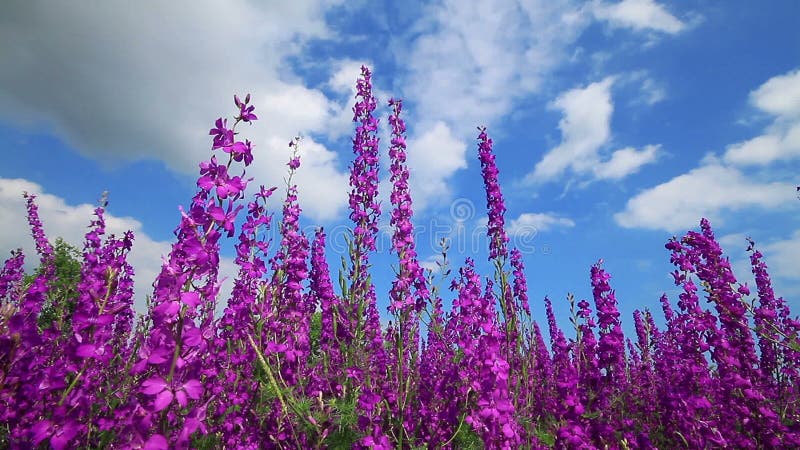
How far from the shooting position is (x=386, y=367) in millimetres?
5051

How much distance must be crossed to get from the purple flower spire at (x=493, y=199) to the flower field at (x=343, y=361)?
19 mm

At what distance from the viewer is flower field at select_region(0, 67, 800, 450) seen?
6.67 feet

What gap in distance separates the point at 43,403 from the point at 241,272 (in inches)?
88.8

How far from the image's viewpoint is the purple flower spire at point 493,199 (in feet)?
18.3

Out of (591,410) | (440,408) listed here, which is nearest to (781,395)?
(591,410)

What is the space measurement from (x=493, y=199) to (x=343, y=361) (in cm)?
285

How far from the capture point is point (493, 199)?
586 cm

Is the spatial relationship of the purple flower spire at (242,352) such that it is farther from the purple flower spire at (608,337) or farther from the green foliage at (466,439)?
the purple flower spire at (608,337)

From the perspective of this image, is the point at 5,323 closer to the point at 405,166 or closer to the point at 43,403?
the point at 43,403

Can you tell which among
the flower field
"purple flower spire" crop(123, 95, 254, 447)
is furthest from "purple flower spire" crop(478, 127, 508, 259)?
"purple flower spire" crop(123, 95, 254, 447)

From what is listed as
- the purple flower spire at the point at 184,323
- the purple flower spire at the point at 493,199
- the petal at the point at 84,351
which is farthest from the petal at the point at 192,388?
the purple flower spire at the point at 493,199

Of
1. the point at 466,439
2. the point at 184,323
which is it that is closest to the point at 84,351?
the point at 184,323

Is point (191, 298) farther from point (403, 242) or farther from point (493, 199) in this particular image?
point (493, 199)

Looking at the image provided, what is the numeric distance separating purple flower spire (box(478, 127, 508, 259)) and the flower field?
0.8 inches
